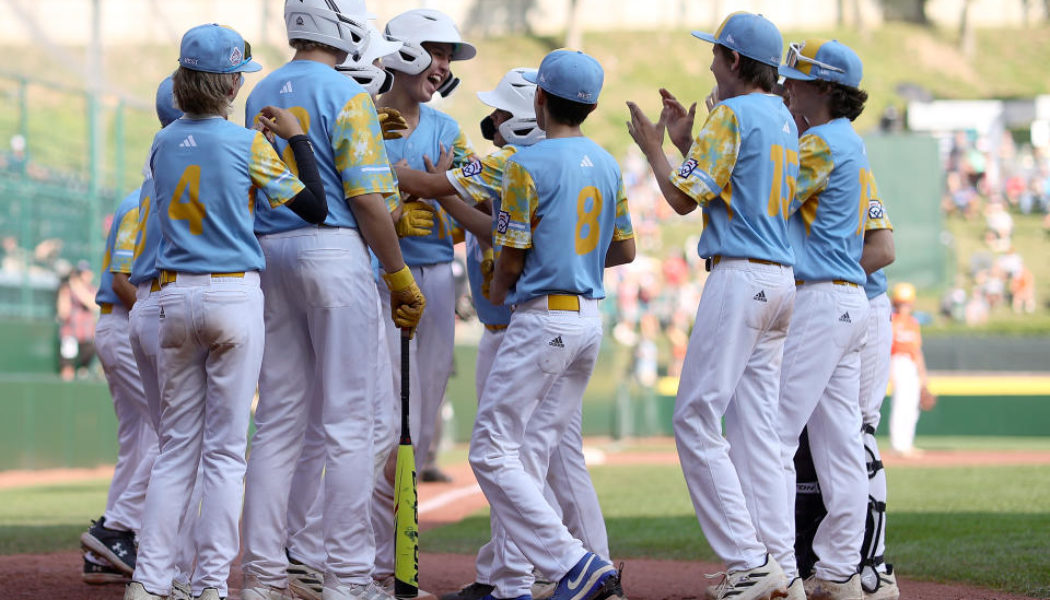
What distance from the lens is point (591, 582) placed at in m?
5.06

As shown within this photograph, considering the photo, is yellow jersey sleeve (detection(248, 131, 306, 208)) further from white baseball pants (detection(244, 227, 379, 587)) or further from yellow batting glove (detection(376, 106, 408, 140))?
yellow batting glove (detection(376, 106, 408, 140))

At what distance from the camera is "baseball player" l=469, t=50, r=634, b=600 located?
525 centimetres

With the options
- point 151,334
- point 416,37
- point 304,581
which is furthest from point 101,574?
point 416,37

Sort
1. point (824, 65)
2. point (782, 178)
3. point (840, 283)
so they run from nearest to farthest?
1. point (782, 178)
2. point (840, 283)
3. point (824, 65)

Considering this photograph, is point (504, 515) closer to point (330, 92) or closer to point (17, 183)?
point (330, 92)

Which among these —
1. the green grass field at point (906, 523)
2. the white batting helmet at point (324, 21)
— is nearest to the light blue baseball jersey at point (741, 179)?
the white batting helmet at point (324, 21)

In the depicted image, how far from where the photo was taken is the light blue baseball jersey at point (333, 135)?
5.27 m

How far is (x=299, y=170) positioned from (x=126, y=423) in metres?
2.51

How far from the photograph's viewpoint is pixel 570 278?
211 inches

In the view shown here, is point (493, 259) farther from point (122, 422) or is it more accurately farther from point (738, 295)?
point (122, 422)

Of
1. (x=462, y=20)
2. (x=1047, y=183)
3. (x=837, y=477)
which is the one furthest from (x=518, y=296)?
(x=462, y=20)

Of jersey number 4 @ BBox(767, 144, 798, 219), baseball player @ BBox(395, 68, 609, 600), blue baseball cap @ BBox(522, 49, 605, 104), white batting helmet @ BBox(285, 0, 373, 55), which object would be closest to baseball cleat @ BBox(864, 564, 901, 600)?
baseball player @ BBox(395, 68, 609, 600)

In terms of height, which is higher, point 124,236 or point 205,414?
point 124,236

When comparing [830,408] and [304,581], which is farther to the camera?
[830,408]
